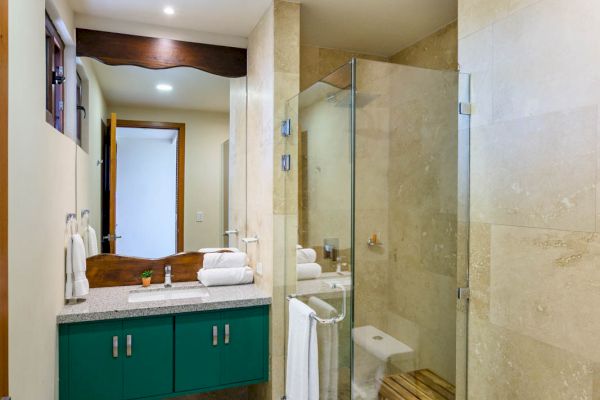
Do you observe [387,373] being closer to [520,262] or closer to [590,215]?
[520,262]

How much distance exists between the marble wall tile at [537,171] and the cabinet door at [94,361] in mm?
2004

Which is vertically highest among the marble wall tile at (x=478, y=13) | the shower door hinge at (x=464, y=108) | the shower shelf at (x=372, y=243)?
the marble wall tile at (x=478, y=13)

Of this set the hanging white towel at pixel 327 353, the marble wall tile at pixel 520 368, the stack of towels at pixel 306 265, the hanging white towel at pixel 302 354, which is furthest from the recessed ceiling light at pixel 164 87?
the marble wall tile at pixel 520 368

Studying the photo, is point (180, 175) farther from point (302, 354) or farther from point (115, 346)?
point (302, 354)

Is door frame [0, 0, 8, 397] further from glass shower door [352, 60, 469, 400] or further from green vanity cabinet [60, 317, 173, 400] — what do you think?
glass shower door [352, 60, 469, 400]

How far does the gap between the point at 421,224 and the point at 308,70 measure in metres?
1.63

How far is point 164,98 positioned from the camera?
292cm

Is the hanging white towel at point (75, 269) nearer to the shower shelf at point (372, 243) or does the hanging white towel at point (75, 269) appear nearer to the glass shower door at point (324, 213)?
the glass shower door at point (324, 213)

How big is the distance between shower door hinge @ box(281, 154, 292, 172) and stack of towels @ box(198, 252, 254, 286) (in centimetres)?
81

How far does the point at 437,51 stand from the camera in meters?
2.90

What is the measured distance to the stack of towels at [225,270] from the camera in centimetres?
282

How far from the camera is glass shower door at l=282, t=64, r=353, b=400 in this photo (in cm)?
199

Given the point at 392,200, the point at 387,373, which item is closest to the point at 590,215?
the point at 392,200

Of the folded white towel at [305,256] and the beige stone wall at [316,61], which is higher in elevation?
the beige stone wall at [316,61]
